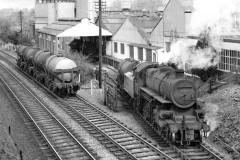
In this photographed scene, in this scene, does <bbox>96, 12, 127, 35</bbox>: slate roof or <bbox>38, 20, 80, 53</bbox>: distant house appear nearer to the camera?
<bbox>96, 12, 127, 35</bbox>: slate roof

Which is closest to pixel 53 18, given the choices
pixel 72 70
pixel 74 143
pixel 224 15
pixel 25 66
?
pixel 25 66

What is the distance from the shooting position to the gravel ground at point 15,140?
14.3 meters

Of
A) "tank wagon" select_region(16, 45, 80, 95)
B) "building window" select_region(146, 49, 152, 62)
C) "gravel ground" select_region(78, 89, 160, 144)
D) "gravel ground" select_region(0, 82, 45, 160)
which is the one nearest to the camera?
"gravel ground" select_region(0, 82, 45, 160)

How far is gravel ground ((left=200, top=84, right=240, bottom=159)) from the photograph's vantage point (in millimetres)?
17234

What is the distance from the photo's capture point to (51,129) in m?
18.3

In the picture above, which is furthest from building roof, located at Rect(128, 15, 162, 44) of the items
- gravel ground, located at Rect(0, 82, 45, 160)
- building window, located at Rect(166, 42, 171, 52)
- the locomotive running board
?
gravel ground, located at Rect(0, 82, 45, 160)

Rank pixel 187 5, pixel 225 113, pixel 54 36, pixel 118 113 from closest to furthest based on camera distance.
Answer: pixel 225 113
pixel 118 113
pixel 187 5
pixel 54 36

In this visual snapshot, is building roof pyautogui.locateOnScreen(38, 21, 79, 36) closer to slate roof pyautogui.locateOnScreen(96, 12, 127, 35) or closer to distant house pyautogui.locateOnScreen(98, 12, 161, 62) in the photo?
slate roof pyautogui.locateOnScreen(96, 12, 127, 35)

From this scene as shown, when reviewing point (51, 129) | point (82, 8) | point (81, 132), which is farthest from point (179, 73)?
point (82, 8)

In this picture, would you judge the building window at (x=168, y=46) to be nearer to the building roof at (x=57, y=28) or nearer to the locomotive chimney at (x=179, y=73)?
the locomotive chimney at (x=179, y=73)

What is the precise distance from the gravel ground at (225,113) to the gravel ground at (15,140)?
780 cm

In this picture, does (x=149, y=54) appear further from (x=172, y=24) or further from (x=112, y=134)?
(x=112, y=134)

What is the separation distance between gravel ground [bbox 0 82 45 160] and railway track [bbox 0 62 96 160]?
546mm

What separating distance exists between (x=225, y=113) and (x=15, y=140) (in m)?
10.6
